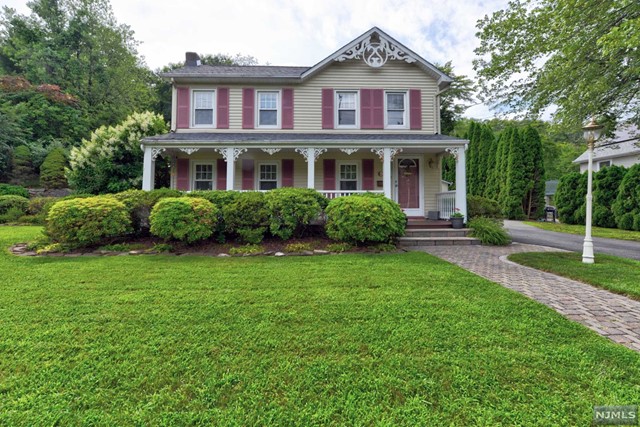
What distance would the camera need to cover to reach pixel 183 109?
10641mm

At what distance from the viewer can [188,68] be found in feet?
36.5

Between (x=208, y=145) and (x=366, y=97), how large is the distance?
6.04 meters

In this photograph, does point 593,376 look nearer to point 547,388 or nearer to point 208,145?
point 547,388

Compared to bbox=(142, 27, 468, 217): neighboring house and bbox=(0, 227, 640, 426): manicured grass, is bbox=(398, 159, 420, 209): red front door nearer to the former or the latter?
bbox=(142, 27, 468, 217): neighboring house

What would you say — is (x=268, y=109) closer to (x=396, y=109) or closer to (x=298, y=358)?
(x=396, y=109)

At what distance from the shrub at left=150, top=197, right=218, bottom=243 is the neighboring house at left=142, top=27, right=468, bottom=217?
12.9ft

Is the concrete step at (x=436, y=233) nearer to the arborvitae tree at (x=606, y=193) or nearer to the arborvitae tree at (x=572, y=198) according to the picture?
the arborvitae tree at (x=606, y=193)

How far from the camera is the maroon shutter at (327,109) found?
35.4 feet

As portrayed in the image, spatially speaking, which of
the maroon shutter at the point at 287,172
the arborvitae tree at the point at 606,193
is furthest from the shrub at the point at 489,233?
the arborvitae tree at the point at 606,193

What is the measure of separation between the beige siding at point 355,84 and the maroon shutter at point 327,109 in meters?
0.16

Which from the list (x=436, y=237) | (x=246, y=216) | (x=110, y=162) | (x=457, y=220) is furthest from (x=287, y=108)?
(x=110, y=162)

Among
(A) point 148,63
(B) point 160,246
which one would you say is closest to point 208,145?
(B) point 160,246

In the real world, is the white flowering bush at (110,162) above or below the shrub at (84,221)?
above

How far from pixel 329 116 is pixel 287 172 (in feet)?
8.78
